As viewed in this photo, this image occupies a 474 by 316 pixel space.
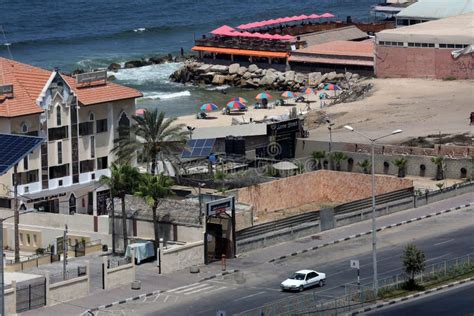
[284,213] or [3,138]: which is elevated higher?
[3,138]

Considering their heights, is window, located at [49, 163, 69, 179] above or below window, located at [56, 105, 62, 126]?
below

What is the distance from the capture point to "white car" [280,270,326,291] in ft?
283

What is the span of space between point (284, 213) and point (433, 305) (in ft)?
78.2

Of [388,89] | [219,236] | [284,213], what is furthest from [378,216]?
[388,89]

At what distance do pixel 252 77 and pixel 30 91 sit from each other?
78.5m

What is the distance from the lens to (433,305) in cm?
8350

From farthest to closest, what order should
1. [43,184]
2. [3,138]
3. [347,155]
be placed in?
[347,155] → [43,184] → [3,138]

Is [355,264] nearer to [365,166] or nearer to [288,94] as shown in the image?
[365,166]

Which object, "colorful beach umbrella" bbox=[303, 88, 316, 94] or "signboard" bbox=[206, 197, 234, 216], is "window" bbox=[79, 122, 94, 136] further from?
"colorful beach umbrella" bbox=[303, 88, 316, 94]

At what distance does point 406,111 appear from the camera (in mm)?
142000

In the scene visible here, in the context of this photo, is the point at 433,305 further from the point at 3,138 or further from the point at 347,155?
the point at 347,155

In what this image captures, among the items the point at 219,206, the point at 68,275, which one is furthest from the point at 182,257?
the point at 68,275

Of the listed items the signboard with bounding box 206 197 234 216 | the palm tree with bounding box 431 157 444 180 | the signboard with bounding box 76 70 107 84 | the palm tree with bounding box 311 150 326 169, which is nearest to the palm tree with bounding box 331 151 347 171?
the palm tree with bounding box 311 150 326 169

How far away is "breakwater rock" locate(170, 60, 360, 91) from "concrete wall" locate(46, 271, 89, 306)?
274 ft
